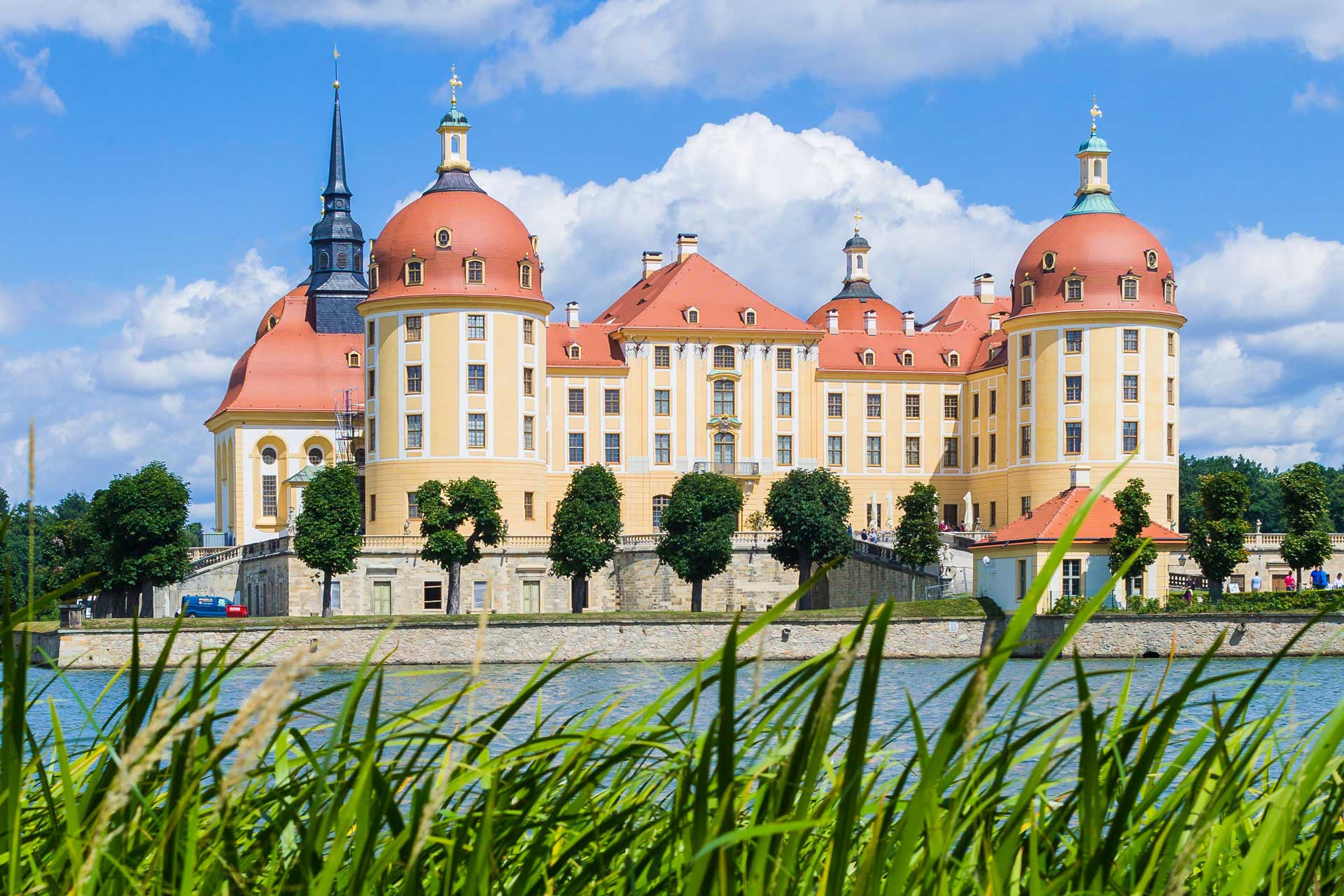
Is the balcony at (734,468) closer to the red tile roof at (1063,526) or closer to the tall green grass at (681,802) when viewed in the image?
the red tile roof at (1063,526)

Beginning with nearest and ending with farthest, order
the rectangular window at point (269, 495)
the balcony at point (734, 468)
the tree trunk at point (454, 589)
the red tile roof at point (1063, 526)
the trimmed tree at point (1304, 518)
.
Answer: the red tile roof at point (1063, 526), the trimmed tree at point (1304, 518), the tree trunk at point (454, 589), the balcony at point (734, 468), the rectangular window at point (269, 495)

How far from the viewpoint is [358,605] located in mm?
56281

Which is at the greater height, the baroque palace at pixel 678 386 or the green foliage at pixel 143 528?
the baroque palace at pixel 678 386

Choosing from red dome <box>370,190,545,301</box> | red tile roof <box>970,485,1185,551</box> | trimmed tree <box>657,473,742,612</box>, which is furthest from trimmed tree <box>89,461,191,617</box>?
red tile roof <box>970,485,1185,551</box>

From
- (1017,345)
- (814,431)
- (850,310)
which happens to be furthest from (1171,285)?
(850,310)

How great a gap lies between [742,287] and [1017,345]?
969cm

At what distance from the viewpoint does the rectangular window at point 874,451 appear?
65.7 m

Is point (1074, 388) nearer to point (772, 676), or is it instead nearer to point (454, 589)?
point (454, 589)

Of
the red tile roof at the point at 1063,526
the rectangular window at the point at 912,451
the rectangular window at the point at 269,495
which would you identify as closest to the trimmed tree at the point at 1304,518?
the red tile roof at the point at 1063,526

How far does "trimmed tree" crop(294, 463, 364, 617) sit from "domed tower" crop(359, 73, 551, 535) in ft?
12.7

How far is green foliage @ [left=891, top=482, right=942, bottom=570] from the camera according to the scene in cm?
5056

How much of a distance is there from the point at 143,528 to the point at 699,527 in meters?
15.6

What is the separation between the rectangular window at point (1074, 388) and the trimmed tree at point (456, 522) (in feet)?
61.8

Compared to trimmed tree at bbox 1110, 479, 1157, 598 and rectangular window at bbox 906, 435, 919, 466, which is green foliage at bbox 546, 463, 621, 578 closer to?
rectangular window at bbox 906, 435, 919, 466
